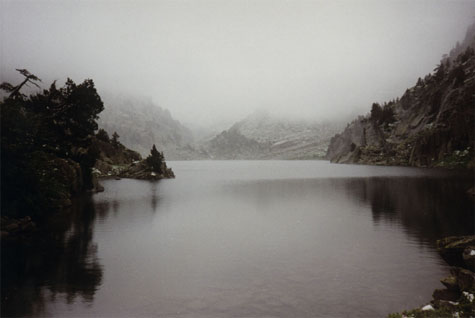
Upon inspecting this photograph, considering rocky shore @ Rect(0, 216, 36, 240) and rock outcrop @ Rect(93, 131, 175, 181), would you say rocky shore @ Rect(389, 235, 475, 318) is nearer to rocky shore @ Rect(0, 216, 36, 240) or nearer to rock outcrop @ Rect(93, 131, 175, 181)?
rocky shore @ Rect(0, 216, 36, 240)

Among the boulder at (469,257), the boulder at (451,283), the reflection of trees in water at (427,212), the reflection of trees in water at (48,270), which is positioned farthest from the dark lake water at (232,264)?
the boulder at (469,257)

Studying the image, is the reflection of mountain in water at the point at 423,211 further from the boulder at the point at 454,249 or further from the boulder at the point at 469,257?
the boulder at the point at 469,257

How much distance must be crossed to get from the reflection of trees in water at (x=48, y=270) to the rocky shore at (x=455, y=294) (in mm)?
15325

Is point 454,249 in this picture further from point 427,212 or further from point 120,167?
point 120,167

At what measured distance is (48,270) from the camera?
20844 mm

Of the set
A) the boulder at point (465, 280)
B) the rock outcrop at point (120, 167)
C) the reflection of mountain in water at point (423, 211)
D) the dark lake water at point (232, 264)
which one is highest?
the rock outcrop at point (120, 167)

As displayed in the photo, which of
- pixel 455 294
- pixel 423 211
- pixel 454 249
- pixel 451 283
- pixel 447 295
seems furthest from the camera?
pixel 423 211

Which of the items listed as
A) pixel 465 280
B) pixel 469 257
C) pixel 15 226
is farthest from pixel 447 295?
pixel 15 226

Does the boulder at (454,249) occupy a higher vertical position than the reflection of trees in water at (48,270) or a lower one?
higher

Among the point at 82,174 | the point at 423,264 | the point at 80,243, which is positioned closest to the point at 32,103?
the point at 82,174

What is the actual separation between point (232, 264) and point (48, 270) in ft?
38.0

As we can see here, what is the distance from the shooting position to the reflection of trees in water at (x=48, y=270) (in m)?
16.5

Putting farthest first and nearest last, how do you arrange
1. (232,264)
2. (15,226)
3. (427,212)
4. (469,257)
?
(427,212) → (15,226) → (232,264) → (469,257)

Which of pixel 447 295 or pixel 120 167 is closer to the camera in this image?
pixel 447 295
